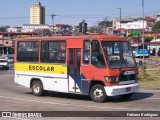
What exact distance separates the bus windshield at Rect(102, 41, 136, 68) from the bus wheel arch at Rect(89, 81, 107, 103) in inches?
36.6

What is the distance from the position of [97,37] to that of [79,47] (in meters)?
0.95

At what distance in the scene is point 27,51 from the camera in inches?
760

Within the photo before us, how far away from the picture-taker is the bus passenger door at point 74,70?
1683cm

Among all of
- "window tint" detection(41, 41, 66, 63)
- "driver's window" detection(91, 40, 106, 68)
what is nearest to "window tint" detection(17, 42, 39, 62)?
"window tint" detection(41, 41, 66, 63)

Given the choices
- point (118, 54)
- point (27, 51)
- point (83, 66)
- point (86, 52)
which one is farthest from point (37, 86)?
point (118, 54)

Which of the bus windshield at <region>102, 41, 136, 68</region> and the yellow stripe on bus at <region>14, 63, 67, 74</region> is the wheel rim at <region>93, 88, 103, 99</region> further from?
the yellow stripe on bus at <region>14, 63, 67, 74</region>

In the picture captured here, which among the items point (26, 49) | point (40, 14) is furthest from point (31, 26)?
point (26, 49)

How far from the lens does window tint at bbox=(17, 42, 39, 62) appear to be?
1889 cm

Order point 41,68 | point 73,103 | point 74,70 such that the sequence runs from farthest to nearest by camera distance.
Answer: point 41,68
point 74,70
point 73,103

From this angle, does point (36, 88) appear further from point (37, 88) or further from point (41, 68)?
point (41, 68)

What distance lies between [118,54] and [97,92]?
177cm

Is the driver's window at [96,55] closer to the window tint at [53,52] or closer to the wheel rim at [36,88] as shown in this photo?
the window tint at [53,52]

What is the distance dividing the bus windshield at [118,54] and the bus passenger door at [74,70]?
1.28 meters

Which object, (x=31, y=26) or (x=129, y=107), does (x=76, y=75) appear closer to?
(x=129, y=107)
